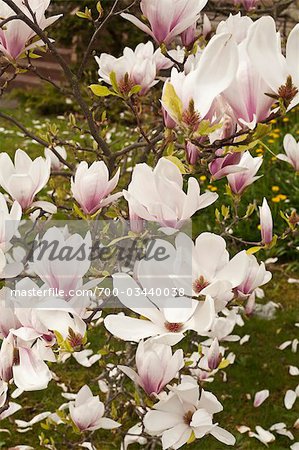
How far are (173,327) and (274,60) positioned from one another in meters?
0.45

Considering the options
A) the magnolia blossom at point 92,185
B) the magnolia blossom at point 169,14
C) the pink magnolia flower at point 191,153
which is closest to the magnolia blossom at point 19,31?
the magnolia blossom at point 169,14

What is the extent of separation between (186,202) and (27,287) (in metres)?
0.36

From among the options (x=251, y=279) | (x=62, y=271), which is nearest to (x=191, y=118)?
(x=62, y=271)

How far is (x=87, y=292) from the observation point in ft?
4.24

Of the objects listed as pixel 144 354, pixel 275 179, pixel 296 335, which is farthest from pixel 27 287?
pixel 275 179

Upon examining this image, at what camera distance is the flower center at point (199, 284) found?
45.3 inches

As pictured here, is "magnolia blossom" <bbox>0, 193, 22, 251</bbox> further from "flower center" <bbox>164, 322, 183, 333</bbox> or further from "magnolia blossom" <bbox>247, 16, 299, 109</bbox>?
"magnolia blossom" <bbox>247, 16, 299, 109</bbox>

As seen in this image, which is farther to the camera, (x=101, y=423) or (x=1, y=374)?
(x=101, y=423)

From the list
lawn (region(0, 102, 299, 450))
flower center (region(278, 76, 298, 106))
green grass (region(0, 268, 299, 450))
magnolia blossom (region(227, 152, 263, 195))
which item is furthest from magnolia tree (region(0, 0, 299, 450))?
green grass (region(0, 268, 299, 450))

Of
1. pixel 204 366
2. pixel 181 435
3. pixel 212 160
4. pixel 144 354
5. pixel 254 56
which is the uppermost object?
pixel 254 56

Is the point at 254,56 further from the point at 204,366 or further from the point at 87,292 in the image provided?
the point at 204,366

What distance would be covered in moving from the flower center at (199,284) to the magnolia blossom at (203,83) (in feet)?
0.80

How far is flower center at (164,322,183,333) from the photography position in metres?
1.14

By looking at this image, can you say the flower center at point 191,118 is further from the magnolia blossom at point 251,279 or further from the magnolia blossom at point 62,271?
the magnolia blossom at point 251,279
